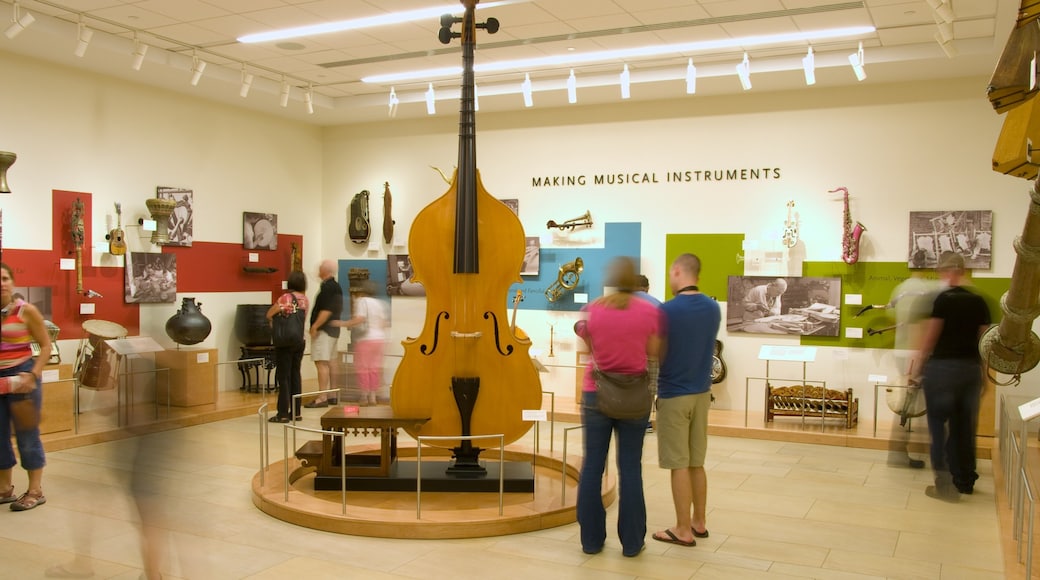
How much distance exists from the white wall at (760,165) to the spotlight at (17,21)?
534cm

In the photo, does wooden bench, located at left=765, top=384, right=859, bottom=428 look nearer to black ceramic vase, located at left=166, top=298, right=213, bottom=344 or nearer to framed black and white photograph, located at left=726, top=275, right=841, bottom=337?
framed black and white photograph, located at left=726, top=275, right=841, bottom=337

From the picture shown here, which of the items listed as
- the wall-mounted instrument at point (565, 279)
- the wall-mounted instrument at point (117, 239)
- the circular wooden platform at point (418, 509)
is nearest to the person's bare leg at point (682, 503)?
the circular wooden platform at point (418, 509)

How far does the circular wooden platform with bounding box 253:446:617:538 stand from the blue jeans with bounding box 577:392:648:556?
23.4 inches

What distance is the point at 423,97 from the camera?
10305 millimetres

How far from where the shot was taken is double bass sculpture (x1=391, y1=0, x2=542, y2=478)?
214 inches

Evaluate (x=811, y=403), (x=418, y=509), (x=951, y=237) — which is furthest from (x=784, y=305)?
(x=418, y=509)

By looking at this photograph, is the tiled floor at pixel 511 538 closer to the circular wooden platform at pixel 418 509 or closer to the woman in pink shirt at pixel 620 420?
the circular wooden platform at pixel 418 509

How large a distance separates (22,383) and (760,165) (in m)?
7.58

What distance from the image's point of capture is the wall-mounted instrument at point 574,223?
10.2m

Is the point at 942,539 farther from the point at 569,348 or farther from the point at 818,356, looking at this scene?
the point at 569,348

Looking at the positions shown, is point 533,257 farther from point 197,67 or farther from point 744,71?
point 197,67

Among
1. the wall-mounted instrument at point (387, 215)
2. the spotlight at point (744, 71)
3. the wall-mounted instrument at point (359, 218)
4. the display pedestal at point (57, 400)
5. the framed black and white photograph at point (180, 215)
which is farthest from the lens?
the wall-mounted instrument at point (359, 218)

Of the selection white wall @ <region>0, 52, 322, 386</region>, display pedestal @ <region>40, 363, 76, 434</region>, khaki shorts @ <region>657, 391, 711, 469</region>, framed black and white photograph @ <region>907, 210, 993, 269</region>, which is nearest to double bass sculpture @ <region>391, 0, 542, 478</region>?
khaki shorts @ <region>657, 391, 711, 469</region>

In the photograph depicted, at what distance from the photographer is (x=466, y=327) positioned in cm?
544
